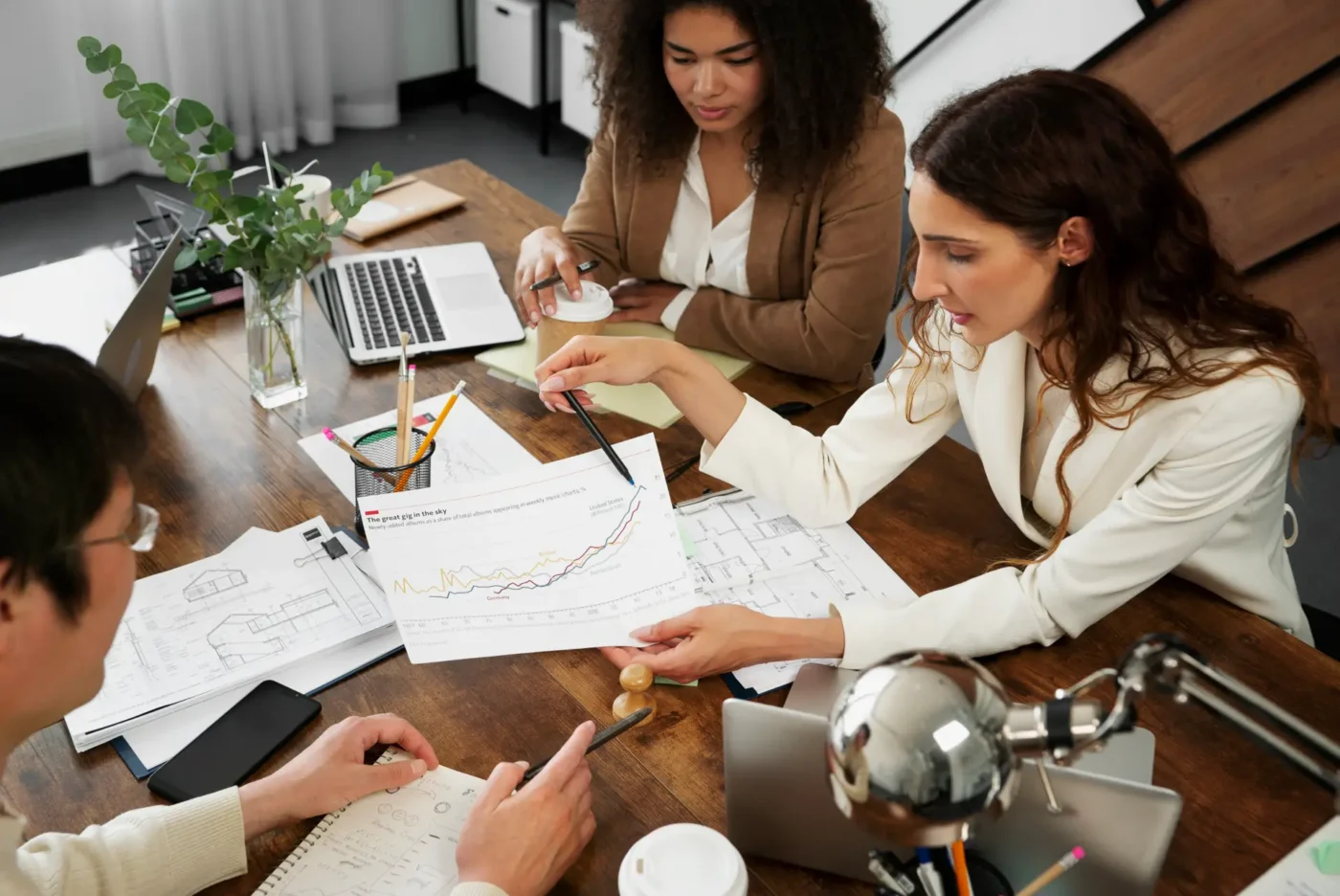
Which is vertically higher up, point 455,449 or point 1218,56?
point 1218,56

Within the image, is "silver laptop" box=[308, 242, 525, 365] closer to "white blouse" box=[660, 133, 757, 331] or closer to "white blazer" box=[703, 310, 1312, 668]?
"white blouse" box=[660, 133, 757, 331]

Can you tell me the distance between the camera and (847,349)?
1.65m

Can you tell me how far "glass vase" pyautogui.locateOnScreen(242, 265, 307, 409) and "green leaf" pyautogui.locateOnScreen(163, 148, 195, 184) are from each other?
13 cm

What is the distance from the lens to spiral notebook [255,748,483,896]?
0.96m

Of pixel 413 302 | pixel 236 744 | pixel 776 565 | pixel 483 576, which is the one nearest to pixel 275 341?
pixel 413 302

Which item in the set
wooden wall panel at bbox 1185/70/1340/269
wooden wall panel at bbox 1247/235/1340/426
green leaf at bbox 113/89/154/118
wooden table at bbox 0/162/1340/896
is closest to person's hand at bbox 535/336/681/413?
wooden table at bbox 0/162/1340/896

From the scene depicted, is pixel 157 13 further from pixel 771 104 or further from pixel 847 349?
pixel 847 349

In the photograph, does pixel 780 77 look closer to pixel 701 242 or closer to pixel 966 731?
pixel 701 242

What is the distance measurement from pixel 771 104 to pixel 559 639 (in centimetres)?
94

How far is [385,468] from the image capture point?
1257 millimetres

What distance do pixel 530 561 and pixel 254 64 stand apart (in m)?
3.16

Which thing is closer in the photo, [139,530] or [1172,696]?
[1172,696]

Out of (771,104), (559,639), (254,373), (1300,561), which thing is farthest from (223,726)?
(1300,561)

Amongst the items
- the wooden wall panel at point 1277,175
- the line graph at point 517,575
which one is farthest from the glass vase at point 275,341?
the wooden wall panel at point 1277,175
